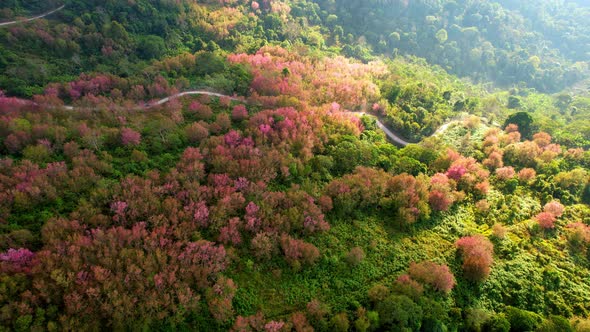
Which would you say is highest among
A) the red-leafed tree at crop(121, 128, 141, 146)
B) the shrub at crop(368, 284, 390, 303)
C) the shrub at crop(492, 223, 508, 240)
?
the shrub at crop(492, 223, 508, 240)

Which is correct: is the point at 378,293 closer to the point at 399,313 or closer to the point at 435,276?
the point at 399,313

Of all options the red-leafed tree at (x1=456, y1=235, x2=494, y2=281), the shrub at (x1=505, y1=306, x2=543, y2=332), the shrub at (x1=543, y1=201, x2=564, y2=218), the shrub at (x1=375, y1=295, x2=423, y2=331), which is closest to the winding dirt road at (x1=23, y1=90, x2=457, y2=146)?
the shrub at (x1=543, y1=201, x2=564, y2=218)

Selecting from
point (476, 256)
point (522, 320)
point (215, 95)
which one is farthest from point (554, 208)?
point (215, 95)

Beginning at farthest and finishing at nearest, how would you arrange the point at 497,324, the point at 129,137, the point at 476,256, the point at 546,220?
the point at 546,220 < the point at 129,137 < the point at 476,256 < the point at 497,324

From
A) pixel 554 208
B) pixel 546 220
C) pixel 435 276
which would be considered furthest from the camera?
pixel 554 208

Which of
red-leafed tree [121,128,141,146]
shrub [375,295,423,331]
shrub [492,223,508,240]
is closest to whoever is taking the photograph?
shrub [375,295,423,331]

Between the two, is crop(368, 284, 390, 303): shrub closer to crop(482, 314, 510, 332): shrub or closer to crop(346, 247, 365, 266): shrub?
crop(346, 247, 365, 266): shrub

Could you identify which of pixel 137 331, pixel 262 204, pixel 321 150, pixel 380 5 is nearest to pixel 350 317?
pixel 262 204

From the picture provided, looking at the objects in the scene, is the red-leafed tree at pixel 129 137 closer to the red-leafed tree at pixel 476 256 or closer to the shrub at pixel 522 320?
the red-leafed tree at pixel 476 256

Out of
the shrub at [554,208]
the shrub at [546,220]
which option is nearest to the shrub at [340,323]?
the shrub at [546,220]

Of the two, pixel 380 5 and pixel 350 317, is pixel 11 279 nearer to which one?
pixel 350 317
